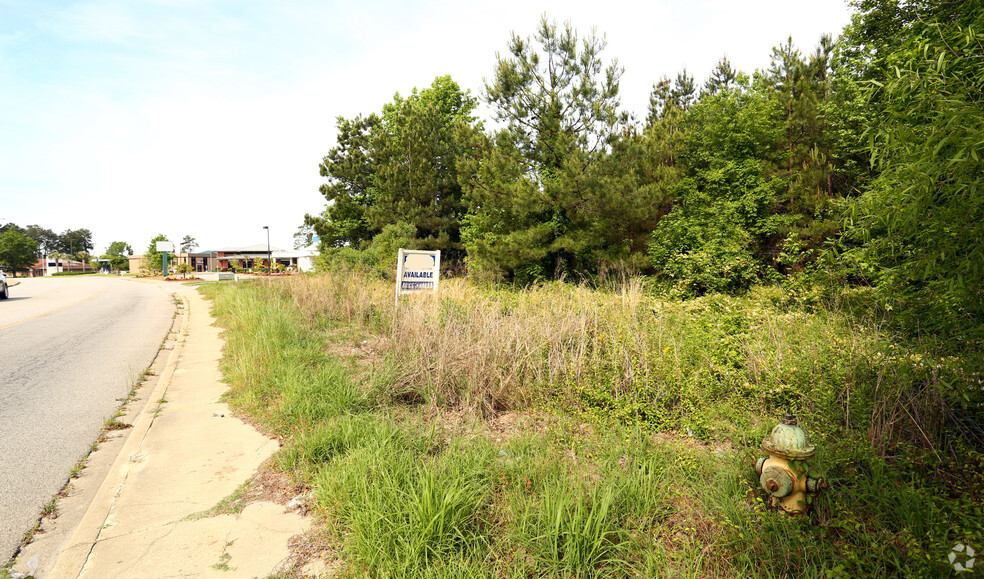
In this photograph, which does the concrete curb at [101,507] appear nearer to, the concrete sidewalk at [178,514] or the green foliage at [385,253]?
the concrete sidewalk at [178,514]

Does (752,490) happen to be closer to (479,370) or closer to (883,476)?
(883,476)

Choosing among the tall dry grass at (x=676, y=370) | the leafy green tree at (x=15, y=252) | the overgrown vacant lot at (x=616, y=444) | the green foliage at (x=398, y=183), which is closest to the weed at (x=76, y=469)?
the overgrown vacant lot at (x=616, y=444)

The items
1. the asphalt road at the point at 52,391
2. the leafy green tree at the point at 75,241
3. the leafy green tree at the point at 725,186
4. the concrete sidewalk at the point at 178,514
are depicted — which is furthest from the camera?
the leafy green tree at the point at 75,241

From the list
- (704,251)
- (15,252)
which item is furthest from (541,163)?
(15,252)

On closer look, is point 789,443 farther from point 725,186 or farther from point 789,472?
point 725,186

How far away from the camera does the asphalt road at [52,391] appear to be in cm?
363

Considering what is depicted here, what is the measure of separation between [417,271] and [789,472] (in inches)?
349

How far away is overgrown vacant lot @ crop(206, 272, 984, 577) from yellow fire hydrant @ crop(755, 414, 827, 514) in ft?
0.33

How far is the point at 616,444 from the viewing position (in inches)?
141

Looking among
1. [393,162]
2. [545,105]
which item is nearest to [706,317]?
[545,105]

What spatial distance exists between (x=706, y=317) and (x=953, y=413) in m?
3.93

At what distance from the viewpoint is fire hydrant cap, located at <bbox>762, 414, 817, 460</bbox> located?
2.48 metres

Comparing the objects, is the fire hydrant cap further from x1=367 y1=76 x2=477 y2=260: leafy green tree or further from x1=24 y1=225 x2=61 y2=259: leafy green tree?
x1=24 y1=225 x2=61 y2=259: leafy green tree

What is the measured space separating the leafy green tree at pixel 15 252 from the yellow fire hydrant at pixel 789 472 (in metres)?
118
